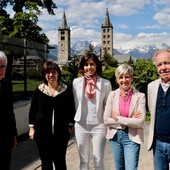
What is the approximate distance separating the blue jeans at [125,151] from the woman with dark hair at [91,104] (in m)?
0.34

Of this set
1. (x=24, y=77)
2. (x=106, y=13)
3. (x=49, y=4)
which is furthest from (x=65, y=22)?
(x=24, y=77)

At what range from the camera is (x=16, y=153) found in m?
6.81

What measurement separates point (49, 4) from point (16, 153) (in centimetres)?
1537

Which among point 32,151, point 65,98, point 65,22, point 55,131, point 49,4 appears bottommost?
point 32,151

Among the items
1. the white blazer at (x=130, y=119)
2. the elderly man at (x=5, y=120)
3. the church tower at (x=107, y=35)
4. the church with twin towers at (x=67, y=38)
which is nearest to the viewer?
the elderly man at (x=5, y=120)

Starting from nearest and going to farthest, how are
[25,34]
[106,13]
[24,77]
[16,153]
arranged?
1. [16,153]
2. [24,77]
3. [25,34]
4. [106,13]

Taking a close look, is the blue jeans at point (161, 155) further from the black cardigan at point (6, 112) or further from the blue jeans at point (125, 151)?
the black cardigan at point (6, 112)

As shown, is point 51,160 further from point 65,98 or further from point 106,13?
point 106,13

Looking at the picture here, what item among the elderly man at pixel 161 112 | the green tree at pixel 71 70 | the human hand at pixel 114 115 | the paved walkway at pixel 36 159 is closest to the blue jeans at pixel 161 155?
the elderly man at pixel 161 112

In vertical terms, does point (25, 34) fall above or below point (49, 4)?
below

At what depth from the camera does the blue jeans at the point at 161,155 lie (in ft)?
10.2

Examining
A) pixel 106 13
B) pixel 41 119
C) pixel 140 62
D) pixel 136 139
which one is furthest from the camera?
pixel 106 13

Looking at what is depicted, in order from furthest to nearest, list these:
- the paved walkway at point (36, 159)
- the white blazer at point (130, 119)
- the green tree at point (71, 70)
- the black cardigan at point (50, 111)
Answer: the green tree at point (71, 70), the paved walkway at point (36, 159), the black cardigan at point (50, 111), the white blazer at point (130, 119)

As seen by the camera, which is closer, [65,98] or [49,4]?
[65,98]
